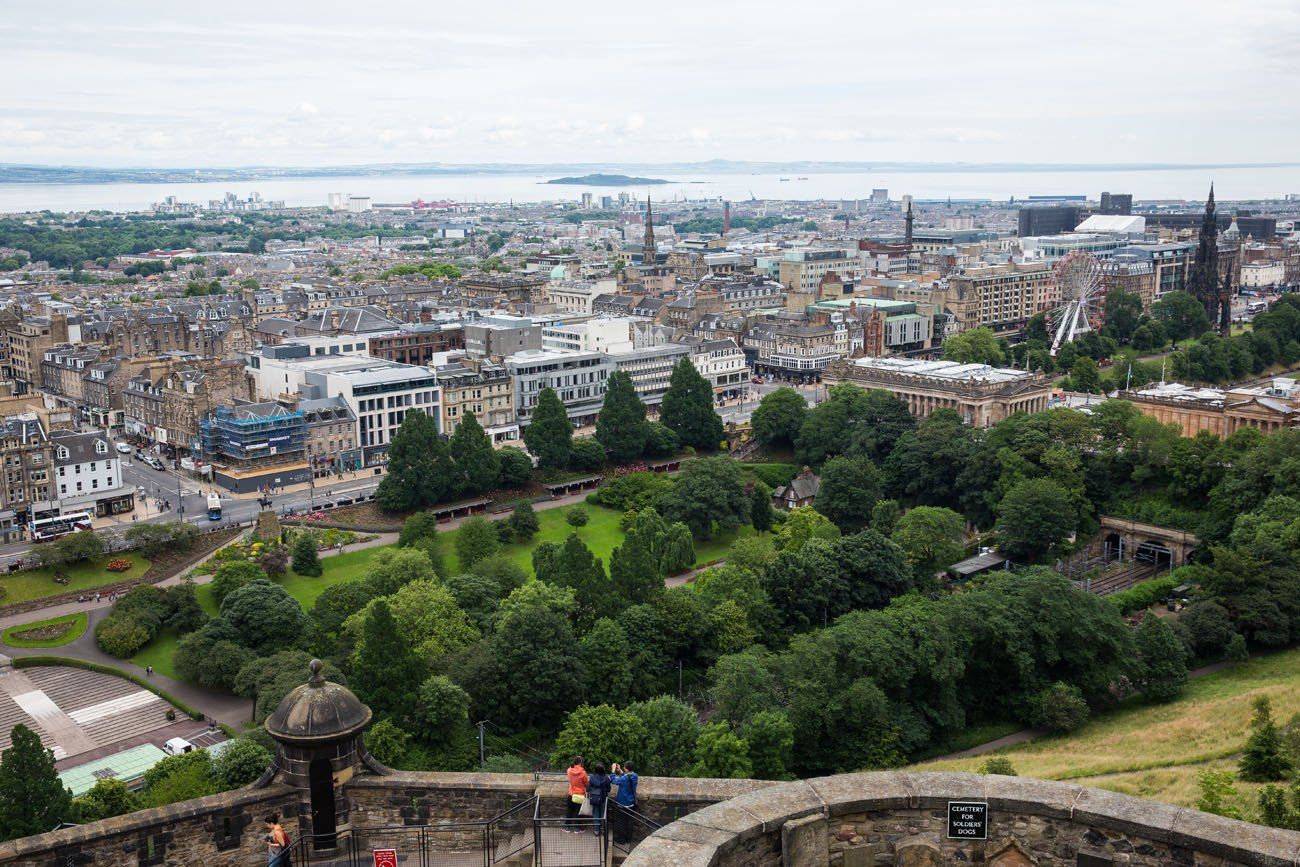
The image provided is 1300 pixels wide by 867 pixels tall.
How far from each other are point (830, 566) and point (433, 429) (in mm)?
24543

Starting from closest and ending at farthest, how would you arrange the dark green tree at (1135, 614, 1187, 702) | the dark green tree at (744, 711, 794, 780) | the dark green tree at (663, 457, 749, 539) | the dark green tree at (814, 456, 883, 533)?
the dark green tree at (744, 711, 794, 780) → the dark green tree at (1135, 614, 1187, 702) → the dark green tree at (663, 457, 749, 539) → the dark green tree at (814, 456, 883, 533)

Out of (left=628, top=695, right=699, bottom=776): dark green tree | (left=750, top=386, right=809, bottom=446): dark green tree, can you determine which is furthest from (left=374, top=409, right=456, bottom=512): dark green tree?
(left=628, top=695, right=699, bottom=776): dark green tree

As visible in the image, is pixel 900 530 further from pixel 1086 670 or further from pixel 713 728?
pixel 713 728

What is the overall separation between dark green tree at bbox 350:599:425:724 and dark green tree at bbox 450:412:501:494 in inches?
1066

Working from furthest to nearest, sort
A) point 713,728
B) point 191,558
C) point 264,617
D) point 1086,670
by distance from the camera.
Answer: point 191,558 → point 264,617 → point 1086,670 → point 713,728

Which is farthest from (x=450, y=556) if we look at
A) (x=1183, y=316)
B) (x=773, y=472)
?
(x=1183, y=316)

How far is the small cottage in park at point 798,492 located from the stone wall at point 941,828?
173 feet

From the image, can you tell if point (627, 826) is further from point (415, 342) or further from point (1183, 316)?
point (1183, 316)

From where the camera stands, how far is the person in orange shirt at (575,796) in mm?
12172

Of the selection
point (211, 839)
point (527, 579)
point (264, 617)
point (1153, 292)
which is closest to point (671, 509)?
point (527, 579)

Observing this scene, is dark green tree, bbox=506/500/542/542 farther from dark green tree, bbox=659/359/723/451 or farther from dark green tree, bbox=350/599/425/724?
dark green tree, bbox=350/599/425/724

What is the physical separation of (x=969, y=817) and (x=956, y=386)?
66154mm

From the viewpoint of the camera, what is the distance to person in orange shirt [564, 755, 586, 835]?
12.2 m

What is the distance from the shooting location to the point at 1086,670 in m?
38.7
